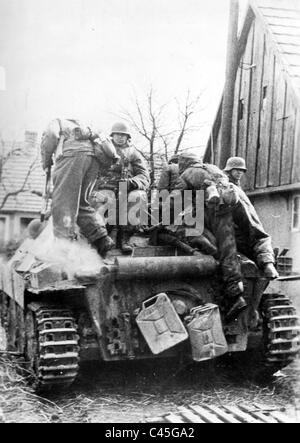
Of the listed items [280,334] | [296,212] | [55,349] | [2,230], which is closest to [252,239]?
[280,334]

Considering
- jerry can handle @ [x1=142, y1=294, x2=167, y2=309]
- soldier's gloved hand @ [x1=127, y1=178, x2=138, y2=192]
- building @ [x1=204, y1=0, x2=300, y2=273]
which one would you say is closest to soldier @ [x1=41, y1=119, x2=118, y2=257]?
jerry can handle @ [x1=142, y1=294, x2=167, y2=309]

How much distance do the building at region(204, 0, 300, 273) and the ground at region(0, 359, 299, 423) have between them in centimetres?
452

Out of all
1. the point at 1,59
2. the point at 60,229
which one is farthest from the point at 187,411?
the point at 1,59

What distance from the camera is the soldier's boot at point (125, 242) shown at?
25.4 ft

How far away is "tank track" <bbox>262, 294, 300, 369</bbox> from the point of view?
7.39 m

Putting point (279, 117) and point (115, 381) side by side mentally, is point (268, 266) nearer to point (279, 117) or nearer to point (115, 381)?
point (115, 381)

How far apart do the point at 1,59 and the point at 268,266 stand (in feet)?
11.7

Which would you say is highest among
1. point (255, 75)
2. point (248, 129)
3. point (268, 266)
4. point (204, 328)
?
point (255, 75)

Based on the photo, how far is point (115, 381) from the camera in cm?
769

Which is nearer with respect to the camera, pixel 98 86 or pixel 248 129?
pixel 98 86

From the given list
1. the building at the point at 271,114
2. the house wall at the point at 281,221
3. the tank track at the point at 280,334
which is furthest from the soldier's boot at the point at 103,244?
the house wall at the point at 281,221

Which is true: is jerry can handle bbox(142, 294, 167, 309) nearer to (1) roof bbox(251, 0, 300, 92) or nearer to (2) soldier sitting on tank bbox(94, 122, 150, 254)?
(2) soldier sitting on tank bbox(94, 122, 150, 254)

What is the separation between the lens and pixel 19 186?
31.7 ft
